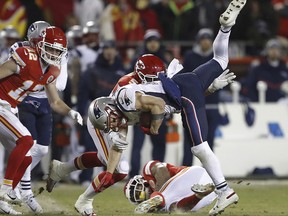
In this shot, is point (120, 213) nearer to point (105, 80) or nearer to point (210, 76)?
point (210, 76)

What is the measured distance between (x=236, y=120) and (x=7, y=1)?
401 cm

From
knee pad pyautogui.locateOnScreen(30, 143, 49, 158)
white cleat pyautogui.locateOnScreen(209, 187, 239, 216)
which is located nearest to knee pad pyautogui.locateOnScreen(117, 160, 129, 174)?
white cleat pyautogui.locateOnScreen(209, 187, 239, 216)

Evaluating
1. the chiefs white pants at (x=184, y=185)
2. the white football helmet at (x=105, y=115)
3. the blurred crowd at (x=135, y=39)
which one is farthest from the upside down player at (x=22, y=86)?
the blurred crowd at (x=135, y=39)

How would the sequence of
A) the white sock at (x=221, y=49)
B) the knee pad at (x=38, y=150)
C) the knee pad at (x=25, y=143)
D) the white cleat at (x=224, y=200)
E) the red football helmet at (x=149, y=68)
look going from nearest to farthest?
the white cleat at (x=224, y=200)
the knee pad at (x=25, y=143)
the red football helmet at (x=149, y=68)
the white sock at (x=221, y=49)
the knee pad at (x=38, y=150)

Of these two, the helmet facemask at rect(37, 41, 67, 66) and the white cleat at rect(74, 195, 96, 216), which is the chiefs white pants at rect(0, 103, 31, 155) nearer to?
the helmet facemask at rect(37, 41, 67, 66)

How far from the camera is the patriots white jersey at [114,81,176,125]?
8.84 m

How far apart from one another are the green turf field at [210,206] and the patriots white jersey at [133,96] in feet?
3.13

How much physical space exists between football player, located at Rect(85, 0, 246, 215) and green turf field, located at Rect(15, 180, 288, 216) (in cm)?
45

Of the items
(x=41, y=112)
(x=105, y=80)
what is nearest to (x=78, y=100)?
(x=105, y=80)

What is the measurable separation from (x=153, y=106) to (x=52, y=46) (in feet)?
3.85

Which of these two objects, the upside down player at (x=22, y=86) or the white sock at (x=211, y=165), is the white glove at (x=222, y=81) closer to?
the white sock at (x=211, y=165)

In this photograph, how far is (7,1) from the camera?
51.0 ft

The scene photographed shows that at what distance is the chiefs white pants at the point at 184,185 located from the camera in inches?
373

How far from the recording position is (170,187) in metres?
9.49
